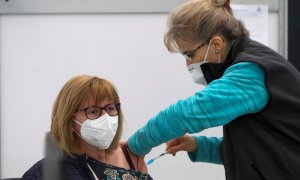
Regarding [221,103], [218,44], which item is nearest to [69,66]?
[218,44]

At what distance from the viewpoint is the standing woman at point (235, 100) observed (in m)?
1.14

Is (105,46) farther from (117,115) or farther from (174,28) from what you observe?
(174,28)

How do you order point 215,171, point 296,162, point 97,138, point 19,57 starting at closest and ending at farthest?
point 296,162, point 97,138, point 19,57, point 215,171

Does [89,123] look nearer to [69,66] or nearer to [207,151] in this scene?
[207,151]

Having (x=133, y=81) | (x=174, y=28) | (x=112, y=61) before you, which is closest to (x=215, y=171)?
(x=133, y=81)

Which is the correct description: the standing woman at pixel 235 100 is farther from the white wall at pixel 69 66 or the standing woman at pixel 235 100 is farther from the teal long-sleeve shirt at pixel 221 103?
the white wall at pixel 69 66

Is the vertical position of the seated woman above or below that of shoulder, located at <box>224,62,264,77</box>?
below

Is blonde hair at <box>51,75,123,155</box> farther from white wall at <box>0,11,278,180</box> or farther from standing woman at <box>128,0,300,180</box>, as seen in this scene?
white wall at <box>0,11,278,180</box>

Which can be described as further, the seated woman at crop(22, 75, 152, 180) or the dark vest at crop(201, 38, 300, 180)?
the seated woman at crop(22, 75, 152, 180)

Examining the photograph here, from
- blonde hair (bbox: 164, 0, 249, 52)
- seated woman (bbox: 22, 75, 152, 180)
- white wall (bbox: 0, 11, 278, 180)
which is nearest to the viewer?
blonde hair (bbox: 164, 0, 249, 52)

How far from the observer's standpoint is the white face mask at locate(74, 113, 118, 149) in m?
1.54

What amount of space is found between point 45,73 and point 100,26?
0.39 m

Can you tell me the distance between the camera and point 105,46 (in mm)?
2178

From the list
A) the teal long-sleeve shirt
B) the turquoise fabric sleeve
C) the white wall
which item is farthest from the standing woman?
the white wall
